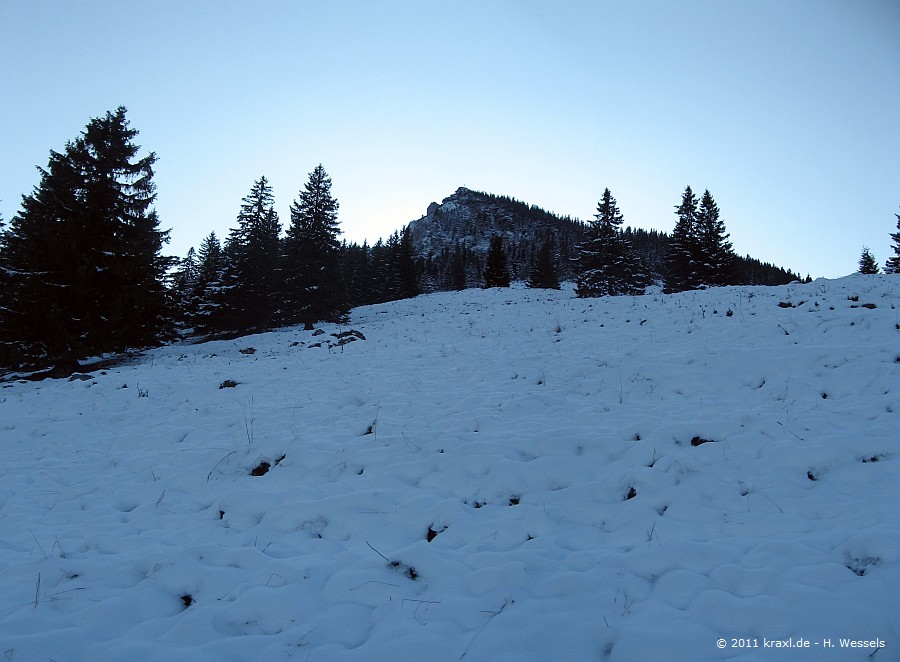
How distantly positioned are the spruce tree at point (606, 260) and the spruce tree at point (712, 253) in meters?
5.67

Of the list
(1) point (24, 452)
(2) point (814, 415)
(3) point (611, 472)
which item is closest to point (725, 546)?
(3) point (611, 472)

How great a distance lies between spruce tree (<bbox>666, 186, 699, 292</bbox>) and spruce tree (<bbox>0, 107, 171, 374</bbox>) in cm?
4047

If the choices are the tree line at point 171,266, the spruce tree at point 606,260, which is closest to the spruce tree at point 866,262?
the tree line at point 171,266

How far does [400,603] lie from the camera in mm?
3492

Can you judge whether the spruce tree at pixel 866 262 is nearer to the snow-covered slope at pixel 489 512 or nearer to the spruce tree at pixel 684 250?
the spruce tree at pixel 684 250

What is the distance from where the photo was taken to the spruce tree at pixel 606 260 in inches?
1555

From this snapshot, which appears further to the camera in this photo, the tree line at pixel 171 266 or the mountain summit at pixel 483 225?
the mountain summit at pixel 483 225

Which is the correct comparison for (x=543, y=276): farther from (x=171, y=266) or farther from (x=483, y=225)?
(x=483, y=225)

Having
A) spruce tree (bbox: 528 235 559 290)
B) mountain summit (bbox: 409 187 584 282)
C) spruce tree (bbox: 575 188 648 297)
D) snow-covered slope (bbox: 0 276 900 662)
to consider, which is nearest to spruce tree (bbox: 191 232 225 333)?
snow-covered slope (bbox: 0 276 900 662)

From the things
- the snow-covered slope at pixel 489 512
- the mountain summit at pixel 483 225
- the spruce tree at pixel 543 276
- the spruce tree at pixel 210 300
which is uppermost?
the mountain summit at pixel 483 225

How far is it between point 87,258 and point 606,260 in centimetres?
3780

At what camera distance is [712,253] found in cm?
3847

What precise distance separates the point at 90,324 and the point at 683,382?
2237cm

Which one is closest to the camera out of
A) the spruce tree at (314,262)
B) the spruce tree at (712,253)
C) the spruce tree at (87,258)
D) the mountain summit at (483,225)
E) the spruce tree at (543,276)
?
the spruce tree at (87,258)
